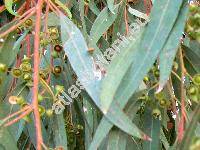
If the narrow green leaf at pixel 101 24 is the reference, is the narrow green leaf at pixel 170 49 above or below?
above

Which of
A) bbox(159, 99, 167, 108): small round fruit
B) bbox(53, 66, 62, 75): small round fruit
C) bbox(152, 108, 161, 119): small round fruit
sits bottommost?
bbox(152, 108, 161, 119): small round fruit

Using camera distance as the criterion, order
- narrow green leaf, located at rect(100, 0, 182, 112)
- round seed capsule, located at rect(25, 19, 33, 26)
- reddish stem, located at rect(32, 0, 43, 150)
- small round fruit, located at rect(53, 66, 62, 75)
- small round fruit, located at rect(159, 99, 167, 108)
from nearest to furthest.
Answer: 1. narrow green leaf, located at rect(100, 0, 182, 112)
2. reddish stem, located at rect(32, 0, 43, 150)
3. small round fruit, located at rect(159, 99, 167, 108)
4. round seed capsule, located at rect(25, 19, 33, 26)
5. small round fruit, located at rect(53, 66, 62, 75)

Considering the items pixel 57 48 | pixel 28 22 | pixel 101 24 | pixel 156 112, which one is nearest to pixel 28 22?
pixel 28 22

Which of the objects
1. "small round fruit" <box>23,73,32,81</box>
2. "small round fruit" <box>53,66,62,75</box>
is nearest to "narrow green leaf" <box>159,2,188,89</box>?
"small round fruit" <box>23,73,32,81</box>

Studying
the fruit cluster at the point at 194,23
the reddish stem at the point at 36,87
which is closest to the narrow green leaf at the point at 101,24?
the reddish stem at the point at 36,87

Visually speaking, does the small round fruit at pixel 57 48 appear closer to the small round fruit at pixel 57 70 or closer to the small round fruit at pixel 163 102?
the small round fruit at pixel 57 70

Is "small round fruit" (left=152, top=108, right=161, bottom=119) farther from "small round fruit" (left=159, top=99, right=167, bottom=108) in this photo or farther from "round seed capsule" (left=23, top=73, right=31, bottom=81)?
"round seed capsule" (left=23, top=73, right=31, bottom=81)

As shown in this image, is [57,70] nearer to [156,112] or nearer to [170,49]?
[156,112]

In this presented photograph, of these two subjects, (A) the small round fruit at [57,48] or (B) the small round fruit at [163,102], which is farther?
(A) the small round fruit at [57,48]

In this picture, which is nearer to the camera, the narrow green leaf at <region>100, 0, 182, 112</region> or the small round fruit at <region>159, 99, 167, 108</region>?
the narrow green leaf at <region>100, 0, 182, 112</region>

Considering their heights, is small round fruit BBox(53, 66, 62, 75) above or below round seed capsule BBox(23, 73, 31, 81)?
below

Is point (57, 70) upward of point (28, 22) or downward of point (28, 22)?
downward

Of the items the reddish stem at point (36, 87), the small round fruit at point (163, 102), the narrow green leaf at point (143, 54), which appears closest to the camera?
the narrow green leaf at point (143, 54)
